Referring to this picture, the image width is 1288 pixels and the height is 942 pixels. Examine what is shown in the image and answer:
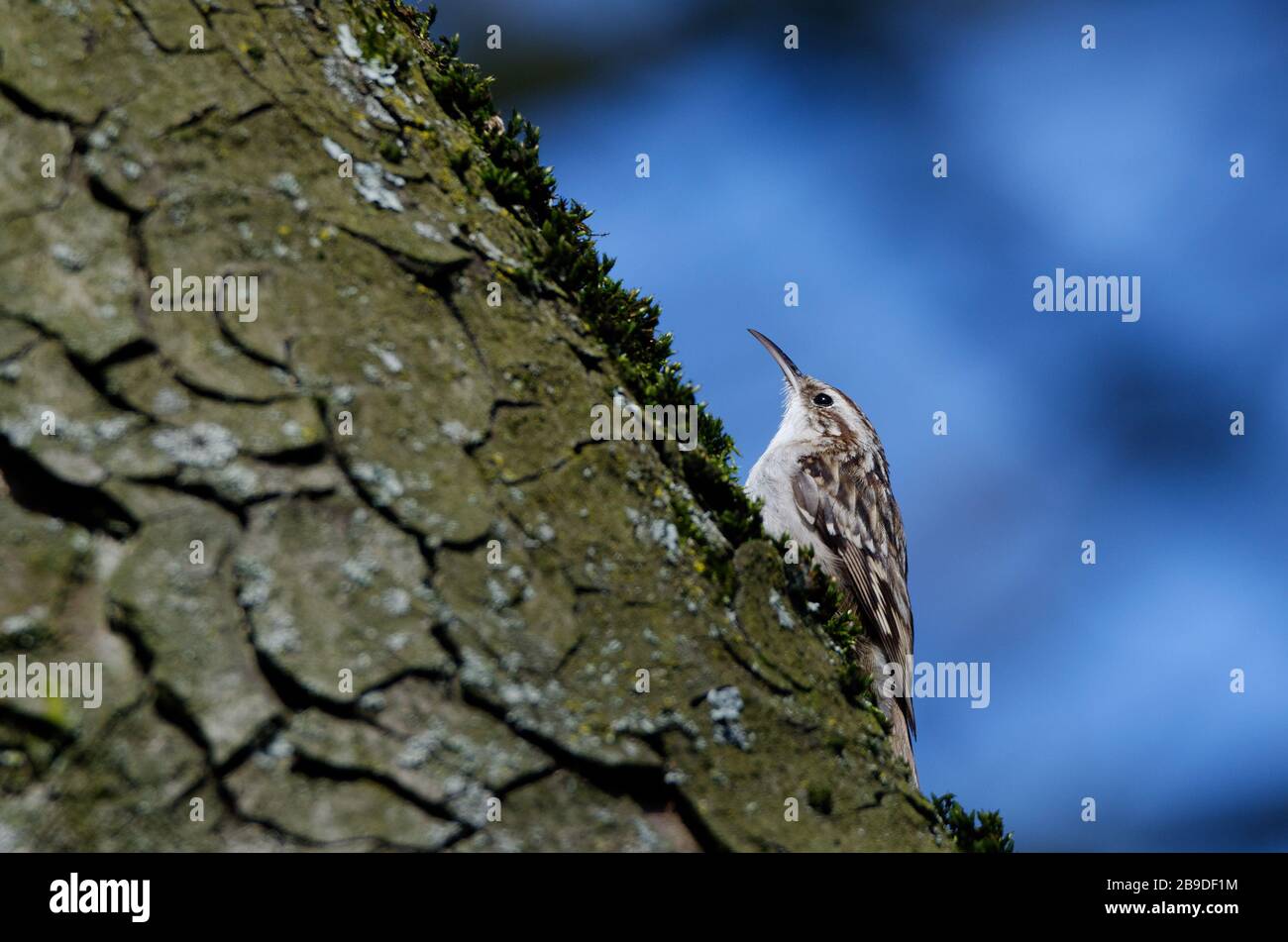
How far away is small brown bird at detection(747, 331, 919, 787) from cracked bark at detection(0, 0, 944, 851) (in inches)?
104

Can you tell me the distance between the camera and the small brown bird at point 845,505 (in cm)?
501

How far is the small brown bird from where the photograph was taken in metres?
5.01

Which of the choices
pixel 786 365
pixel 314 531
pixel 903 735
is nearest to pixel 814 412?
pixel 786 365

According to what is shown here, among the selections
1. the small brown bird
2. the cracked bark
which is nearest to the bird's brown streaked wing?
the small brown bird

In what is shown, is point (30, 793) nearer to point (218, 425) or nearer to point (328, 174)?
point (218, 425)

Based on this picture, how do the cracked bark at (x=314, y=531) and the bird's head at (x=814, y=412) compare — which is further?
the bird's head at (x=814, y=412)

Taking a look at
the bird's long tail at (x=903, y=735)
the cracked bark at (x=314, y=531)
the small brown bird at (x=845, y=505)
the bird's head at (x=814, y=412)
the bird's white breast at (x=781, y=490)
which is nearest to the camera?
the cracked bark at (x=314, y=531)

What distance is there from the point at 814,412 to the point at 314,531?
4961 millimetres

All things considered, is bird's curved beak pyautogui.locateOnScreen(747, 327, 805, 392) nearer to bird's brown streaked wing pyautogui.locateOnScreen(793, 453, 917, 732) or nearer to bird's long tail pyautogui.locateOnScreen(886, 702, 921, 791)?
bird's brown streaked wing pyautogui.locateOnScreen(793, 453, 917, 732)

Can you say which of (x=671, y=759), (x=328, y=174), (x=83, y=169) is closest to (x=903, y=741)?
Result: (x=671, y=759)

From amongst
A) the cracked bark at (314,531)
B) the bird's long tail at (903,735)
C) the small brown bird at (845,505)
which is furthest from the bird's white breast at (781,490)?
the cracked bark at (314,531)

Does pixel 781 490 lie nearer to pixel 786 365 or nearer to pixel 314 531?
pixel 786 365

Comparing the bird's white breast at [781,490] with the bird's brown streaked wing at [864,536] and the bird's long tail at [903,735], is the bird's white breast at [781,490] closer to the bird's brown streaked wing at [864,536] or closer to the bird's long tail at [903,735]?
the bird's brown streaked wing at [864,536]
